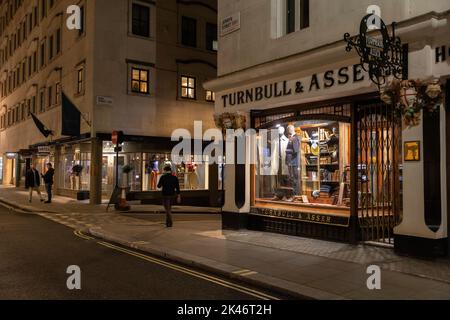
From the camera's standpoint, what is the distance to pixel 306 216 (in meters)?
10.8

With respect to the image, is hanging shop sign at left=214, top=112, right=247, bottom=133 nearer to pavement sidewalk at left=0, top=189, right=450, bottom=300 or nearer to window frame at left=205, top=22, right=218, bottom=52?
pavement sidewalk at left=0, top=189, right=450, bottom=300

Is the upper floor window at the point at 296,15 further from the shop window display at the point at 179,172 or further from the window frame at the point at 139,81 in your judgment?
the shop window display at the point at 179,172

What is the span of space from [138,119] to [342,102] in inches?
568

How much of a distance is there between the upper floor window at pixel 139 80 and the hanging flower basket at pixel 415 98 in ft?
53.7

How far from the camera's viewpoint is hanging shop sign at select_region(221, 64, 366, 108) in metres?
9.38

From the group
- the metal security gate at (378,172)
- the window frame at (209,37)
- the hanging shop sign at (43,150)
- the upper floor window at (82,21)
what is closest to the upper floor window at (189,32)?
the window frame at (209,37)

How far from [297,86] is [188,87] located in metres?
15.0

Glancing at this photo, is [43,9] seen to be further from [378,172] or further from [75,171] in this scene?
[378,172]

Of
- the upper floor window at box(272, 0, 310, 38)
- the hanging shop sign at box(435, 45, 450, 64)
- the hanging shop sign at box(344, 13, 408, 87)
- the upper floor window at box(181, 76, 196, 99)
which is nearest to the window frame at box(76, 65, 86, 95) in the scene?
the upper floor window at box(181, 76, 196, 99)

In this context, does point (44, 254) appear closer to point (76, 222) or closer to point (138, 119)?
point (76, 222)

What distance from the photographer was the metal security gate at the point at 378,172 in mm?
9430

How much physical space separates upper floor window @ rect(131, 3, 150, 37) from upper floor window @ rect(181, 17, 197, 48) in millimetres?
2207
